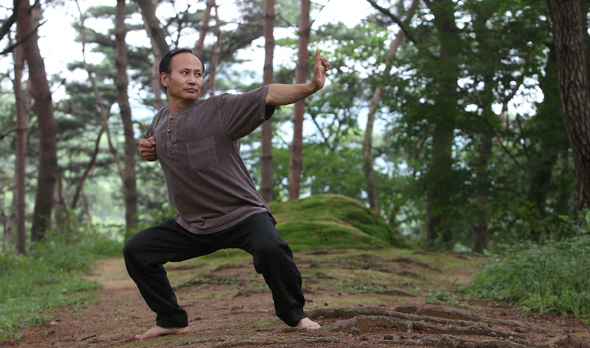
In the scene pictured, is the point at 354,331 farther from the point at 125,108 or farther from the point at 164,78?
the point at 125,108

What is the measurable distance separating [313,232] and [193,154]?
6.83 metres

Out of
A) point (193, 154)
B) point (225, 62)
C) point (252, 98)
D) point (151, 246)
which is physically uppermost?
point (225, 62)

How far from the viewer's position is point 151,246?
151 inches

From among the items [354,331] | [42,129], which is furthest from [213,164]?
[42,129]

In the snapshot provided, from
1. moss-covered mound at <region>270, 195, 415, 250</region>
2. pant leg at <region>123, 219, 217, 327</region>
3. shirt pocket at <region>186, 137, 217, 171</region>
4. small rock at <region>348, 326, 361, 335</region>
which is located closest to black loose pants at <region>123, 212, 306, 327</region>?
pant leg at <region>123, 219, 217, 327</region>

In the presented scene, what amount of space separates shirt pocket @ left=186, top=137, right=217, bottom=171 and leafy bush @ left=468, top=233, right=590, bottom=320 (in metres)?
3.24

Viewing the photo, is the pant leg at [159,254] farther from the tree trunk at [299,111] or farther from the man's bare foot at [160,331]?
the tree trunk at [299,111]

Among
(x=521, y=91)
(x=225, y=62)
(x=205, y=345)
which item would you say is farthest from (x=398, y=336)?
(x=225, y=62)

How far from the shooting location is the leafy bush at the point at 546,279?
16.3 ft

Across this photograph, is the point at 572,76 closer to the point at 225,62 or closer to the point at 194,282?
the point at 194,282

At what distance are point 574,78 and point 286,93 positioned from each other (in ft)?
18.9

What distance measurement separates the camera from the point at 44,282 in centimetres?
829

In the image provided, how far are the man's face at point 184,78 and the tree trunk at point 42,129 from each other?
10521 millimetres

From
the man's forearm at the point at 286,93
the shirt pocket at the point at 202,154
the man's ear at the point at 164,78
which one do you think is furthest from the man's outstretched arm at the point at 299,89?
the man's ear at the point at 164,78
